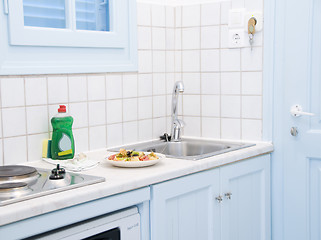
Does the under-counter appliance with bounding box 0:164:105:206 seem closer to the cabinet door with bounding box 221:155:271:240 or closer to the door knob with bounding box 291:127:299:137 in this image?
the cabinet door with bounding box 221:155:271:240

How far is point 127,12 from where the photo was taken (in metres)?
2.62

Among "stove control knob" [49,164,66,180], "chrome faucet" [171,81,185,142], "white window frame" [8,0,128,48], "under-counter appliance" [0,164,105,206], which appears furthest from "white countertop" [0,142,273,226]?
"white window frame" [8,0,128,48]

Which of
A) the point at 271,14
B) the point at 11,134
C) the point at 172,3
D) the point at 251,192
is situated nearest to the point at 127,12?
the point at 172,3

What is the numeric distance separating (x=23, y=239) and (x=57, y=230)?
0.41 ft

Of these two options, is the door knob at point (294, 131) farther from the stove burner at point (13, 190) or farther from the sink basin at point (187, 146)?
the stove burner at point (13, 190)

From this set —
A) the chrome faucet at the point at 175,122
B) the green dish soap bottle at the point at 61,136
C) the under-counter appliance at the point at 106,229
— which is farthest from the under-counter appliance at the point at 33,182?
the chrome faucet at the point at 175,122

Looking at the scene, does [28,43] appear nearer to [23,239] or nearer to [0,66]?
[0,66]

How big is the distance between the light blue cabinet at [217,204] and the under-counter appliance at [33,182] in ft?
1.10

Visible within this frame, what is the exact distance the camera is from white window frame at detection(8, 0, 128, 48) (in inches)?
82.7

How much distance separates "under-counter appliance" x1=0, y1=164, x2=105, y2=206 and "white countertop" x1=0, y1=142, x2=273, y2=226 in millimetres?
24

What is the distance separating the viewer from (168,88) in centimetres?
295

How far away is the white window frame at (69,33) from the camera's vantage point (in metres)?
2.10

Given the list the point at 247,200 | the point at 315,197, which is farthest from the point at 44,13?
the point at 315,197

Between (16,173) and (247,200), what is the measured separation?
1.24m
